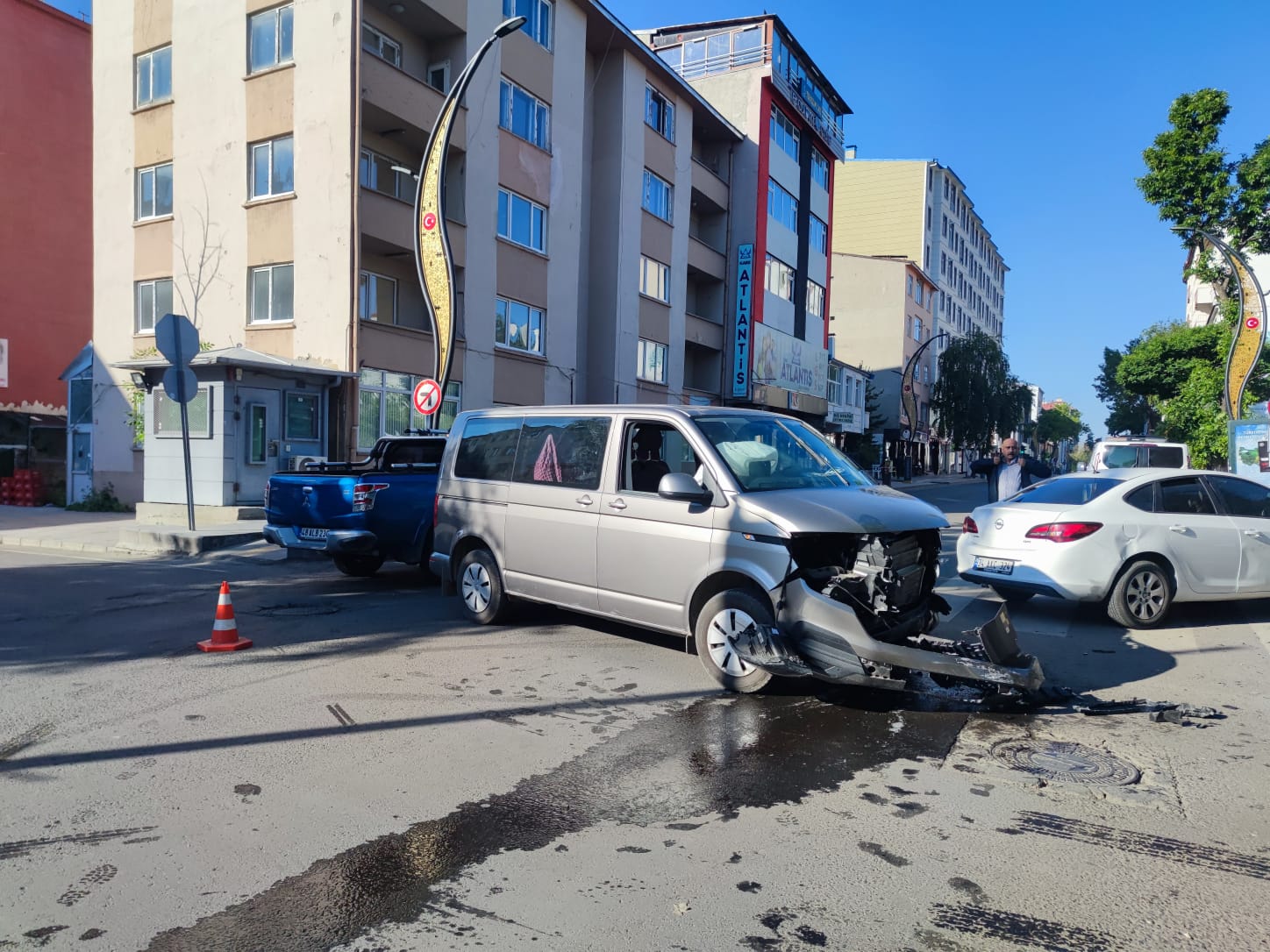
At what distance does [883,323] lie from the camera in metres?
59.8

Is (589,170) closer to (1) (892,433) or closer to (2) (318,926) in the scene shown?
Answer: (2) (318,926)

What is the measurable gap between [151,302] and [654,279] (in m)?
15.1

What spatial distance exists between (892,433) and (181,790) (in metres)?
59.8

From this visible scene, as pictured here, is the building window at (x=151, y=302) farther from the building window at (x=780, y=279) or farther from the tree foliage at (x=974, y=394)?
the tree foliage at (x=974, y=394)


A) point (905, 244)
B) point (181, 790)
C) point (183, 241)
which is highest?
point (905, 244)

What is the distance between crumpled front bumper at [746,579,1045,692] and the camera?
5.14 m

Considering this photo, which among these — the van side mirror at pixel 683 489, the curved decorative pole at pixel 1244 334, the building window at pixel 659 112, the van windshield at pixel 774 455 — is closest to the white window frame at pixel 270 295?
the building window at pixel 659 112

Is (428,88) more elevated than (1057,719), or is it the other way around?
(428,88)

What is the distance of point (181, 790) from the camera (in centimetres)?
416

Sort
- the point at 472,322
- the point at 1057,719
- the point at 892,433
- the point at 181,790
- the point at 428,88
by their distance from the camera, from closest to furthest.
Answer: the point at 181,790, the point at 1057,719, the point at 428,88, the point at 472,322, the point at 892,433

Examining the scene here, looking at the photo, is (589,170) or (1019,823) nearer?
(1019,823)

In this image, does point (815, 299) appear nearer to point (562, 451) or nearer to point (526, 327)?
point (526, 327)

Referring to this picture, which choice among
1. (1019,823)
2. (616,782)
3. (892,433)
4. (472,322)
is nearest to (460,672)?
(616,782)

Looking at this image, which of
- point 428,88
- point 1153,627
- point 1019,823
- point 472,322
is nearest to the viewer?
point 1019,823
